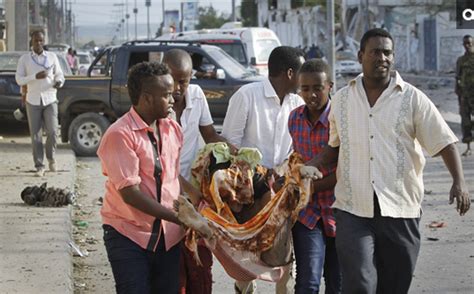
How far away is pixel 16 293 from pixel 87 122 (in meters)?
9.97

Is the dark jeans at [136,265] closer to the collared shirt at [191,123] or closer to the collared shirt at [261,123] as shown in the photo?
the collared shirt at [191,123]

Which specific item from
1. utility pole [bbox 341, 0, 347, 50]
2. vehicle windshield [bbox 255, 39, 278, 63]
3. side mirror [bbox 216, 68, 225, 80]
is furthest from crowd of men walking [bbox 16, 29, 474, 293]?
utility pole [bbox 341, 0, 347, 50]

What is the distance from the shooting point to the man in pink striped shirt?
4.95 meters

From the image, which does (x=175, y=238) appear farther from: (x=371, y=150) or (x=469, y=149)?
(x=469, y=149)

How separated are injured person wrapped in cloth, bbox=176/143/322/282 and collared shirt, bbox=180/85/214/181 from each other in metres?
0.25

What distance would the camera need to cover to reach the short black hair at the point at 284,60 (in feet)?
20.6

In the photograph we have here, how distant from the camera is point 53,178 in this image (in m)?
13.3

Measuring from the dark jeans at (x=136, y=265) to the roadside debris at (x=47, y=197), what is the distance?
19.8 feet

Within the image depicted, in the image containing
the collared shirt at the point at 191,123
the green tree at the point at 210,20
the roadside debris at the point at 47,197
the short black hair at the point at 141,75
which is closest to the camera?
the short black hair at the point at 141,75

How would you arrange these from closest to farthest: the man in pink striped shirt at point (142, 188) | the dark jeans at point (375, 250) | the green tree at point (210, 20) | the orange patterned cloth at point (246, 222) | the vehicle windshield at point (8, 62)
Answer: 1. the man in pink striped shirt at point (142, 188)
2. the dark jeans at point (375, 250)
3. the orange patterned cloth at point (246, 222)
4. the vehicle windshield at point (8, 62)
5. the green tree at point (210, 20)

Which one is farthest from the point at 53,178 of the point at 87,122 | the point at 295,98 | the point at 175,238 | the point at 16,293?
the point at 175,238

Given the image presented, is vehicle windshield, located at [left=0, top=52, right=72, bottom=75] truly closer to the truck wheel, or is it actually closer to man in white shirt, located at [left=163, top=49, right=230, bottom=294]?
the truck wheel

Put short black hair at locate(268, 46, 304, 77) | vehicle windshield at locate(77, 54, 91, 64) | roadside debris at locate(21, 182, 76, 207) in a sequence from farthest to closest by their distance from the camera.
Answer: vehicle windshield at locate(77, 54, 91, 64), roadside debris at locate(21, 182, 76, 207), short black hair at locate(268, 46, 304, 77)

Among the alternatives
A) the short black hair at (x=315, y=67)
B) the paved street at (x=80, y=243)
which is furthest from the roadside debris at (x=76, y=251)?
the short black hair at (x=315, y=67)
